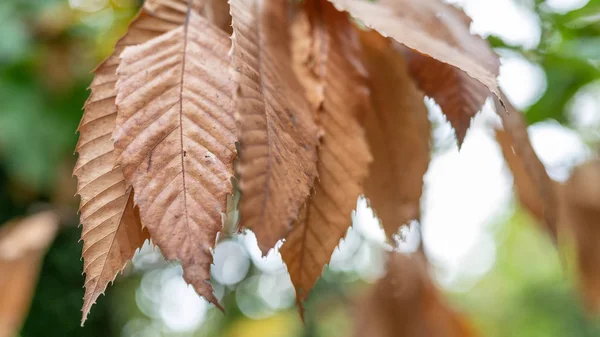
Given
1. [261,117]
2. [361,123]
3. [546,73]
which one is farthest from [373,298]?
[261,117]

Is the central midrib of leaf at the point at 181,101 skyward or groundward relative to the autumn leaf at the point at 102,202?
skyward

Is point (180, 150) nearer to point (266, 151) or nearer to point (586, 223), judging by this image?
point (266, 151)

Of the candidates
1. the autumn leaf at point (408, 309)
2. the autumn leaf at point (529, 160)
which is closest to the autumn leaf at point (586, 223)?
the autumn leaf at point (408, 309)

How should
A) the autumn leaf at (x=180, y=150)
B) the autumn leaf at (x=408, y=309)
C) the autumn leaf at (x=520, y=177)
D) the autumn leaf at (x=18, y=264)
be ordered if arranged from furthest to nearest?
the autumn leaf at (x=408, y=309) < the autumn leaf at (x=18, y=264) < the autumn leaf at (x=520, y=177) < the autumn leaf at (x=180, y=150)

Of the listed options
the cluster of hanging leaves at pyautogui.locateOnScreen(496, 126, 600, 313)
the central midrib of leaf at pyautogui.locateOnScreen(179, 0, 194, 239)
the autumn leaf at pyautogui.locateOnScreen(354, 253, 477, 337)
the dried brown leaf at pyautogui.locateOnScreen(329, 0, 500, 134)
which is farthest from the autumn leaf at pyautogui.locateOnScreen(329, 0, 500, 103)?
the autumn leaf at pyautogui.locateOnScreen(354, 253, 477, 337)

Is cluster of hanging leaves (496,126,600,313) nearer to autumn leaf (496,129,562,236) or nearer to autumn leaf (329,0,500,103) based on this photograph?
autumn leaf (496,129,562,236)

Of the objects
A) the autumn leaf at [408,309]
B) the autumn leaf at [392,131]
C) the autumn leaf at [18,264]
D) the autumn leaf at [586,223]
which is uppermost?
the autumn leaf at [392,131]

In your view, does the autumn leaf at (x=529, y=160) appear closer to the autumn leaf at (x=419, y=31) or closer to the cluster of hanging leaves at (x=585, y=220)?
the autumn leaf at (x=419, y=31)

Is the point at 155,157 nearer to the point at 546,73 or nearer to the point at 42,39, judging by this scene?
the point at 546,73
